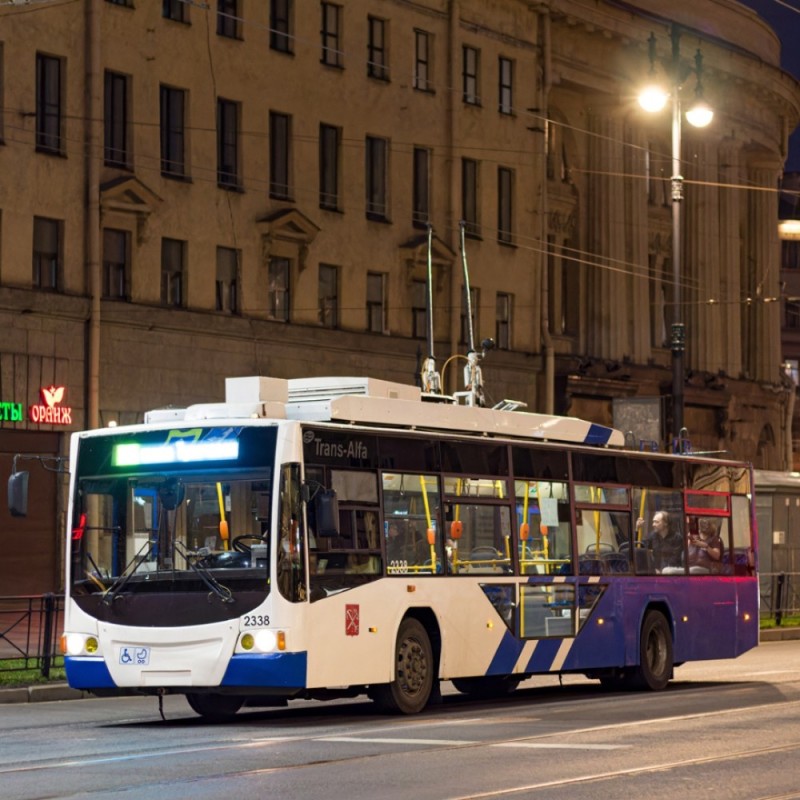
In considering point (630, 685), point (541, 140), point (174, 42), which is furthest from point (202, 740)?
point (541, 140)

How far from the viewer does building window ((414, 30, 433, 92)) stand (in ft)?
161

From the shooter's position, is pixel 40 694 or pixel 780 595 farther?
pixel 780 595

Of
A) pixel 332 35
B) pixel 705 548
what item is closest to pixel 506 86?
pixel 332 35

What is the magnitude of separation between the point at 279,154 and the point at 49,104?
7.23 meters

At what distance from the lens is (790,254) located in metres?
93.5

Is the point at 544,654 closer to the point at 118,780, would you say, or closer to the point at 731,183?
the point at 118,780

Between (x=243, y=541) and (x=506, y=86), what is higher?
(x=506, y=86)

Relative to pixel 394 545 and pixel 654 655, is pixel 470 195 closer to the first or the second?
pixel 654 655

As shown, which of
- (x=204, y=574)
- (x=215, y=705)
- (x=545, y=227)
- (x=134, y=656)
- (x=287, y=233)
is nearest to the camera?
(x=204, y=574)

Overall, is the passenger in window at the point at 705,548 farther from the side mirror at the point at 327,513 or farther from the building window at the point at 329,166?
the building window at the point at 329,166

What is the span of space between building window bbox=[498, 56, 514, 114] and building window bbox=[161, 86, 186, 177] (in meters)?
12.2

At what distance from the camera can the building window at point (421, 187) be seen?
49062 mm

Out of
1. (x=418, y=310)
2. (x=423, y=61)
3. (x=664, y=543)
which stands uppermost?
(x=423, y=61)

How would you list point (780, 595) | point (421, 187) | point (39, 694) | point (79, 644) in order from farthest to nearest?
1. point (421, 187)
2. point (780, 595)
3. point (39, 694)
4. point (79, 644)
